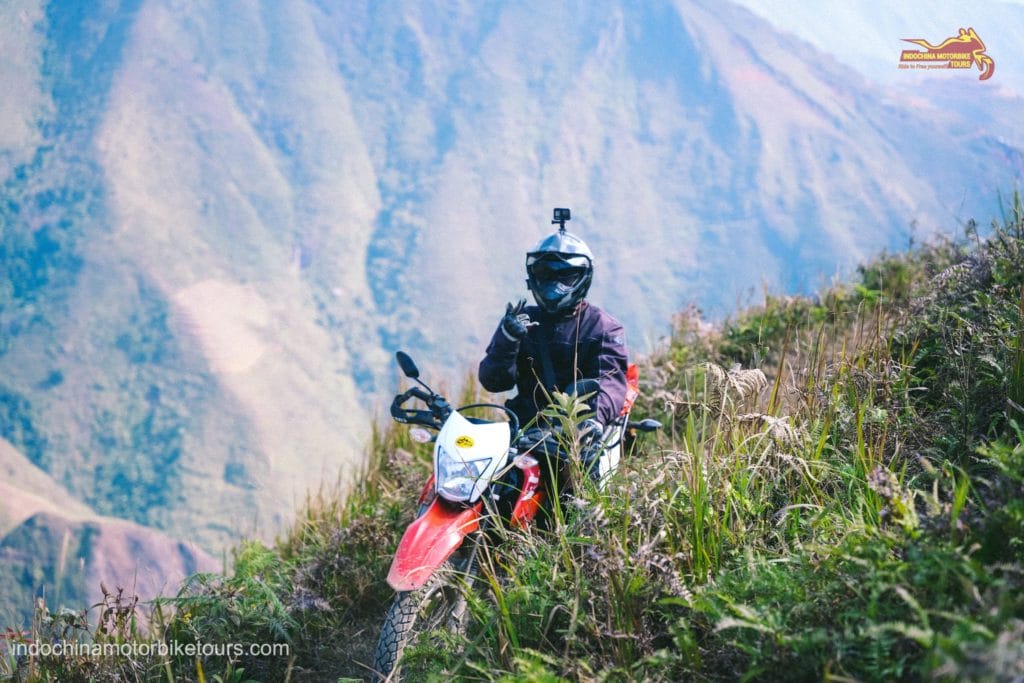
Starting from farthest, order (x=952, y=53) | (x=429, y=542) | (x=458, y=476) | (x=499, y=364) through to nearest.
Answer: (x=952, y=53), (x=499, y=364), (x=458, y=476), (x=429, y=542)

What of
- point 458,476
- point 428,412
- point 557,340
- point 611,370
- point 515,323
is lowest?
point 458,476

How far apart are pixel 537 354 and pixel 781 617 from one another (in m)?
2.40

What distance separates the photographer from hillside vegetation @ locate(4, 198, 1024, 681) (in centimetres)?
213

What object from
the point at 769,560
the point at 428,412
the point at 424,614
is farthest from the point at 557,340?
the point at 769,560

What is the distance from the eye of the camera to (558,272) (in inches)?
172

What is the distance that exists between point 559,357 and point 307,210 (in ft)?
565

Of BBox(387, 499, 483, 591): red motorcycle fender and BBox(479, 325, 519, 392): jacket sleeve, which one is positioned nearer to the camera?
BBox(387, 499, 483, 591): red motorcycle fender

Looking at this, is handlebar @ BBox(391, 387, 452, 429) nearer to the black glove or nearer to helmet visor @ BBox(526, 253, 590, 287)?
the black glove

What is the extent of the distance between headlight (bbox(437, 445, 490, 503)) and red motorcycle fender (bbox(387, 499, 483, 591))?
0.29 feet

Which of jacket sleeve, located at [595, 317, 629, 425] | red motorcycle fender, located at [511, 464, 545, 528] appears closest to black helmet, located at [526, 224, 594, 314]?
jacket sleeve, located at [595, 317, 629, 425]

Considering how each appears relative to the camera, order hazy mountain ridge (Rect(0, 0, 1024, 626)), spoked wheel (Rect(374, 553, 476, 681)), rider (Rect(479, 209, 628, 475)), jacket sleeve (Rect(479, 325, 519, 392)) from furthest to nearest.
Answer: hazy mountain ridge (Rect(0, 0, 1024, 626)) → rider (Rect(479, 209, 628, 475)) → jacket sleeve (Rect(479, 325, 519, 392)) → spoked wheel (Rect(374, 553, 476, 681))

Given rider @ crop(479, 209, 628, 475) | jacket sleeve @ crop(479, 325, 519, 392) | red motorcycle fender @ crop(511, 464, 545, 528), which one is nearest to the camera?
red motorcycle fender @ crop(511, 464, 545, 528)

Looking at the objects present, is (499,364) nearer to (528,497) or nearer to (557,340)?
(557,340)

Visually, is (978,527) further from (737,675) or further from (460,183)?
(460,183)
